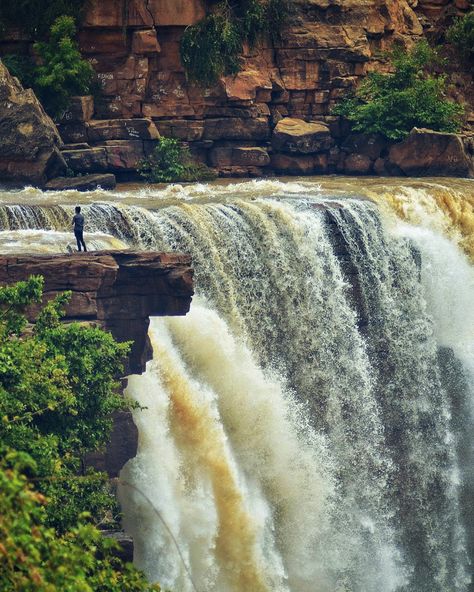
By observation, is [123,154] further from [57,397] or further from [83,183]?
[57,397]

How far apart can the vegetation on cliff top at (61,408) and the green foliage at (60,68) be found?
1770cm

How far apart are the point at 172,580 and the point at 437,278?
14749mm

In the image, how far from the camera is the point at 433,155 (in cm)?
4966

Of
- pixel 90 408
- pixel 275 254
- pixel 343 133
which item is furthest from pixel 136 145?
pixel 90 408

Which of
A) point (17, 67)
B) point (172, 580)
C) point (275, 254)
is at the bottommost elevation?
point (172, 580)

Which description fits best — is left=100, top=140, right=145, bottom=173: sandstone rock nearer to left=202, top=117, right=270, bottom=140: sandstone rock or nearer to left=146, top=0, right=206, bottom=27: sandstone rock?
left=202, top=117, right=270, bottom=140: sandstone rock

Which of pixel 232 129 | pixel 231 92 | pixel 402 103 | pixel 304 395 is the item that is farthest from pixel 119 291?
pixel 402 103

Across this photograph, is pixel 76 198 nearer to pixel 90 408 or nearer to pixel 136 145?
pixel 136 145

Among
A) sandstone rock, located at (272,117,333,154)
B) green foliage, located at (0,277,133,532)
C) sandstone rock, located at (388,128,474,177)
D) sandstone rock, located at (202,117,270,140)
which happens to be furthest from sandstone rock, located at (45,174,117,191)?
green foliage, located at (0,277,133,532)

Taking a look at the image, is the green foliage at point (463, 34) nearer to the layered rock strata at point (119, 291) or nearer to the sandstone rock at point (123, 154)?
the sandstone rock at point (123, 154)

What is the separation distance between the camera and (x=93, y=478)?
27938mm

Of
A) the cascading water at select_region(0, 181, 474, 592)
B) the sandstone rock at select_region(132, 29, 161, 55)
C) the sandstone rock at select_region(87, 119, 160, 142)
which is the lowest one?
the cascading water at select_region(0, 181, 474, 592)

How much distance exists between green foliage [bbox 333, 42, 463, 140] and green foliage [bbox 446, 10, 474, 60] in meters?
2.68

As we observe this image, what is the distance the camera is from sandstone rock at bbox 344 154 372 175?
167 ft
